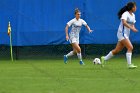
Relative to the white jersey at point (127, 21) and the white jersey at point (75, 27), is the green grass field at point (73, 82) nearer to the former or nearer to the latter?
the white jersey at point (127, 21)

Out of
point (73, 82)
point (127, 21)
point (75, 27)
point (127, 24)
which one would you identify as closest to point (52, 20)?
point (75, 27)

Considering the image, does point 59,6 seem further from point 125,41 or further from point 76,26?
point 125,41

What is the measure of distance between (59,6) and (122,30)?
231 inches

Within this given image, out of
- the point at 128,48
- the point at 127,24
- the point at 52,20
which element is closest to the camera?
the point at 127,24

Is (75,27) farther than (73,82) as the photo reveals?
Yes

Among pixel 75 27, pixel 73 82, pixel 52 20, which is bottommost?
pixel 73 82

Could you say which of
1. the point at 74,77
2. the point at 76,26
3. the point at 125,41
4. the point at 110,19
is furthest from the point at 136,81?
the point at 110,19

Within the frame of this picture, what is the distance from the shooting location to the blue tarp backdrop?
19.1 m

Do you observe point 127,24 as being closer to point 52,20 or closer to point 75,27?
point 75,27

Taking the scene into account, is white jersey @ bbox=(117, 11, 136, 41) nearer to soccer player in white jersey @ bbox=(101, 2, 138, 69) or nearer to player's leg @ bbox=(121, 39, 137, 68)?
soccer player in white jersey @ bbox=(101, 2, 138, 69)

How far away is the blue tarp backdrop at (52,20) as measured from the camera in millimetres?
19125

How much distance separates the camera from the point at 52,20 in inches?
755

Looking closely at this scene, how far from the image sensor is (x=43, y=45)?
63.8ft

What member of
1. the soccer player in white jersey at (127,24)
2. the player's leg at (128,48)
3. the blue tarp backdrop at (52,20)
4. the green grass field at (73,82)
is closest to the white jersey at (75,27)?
the blue tarp backdrop at (52,20)
